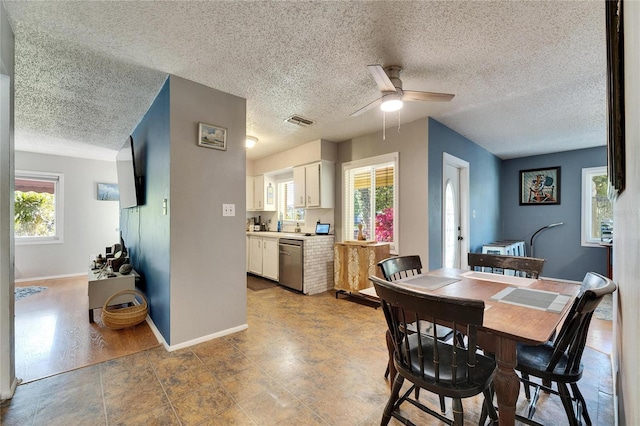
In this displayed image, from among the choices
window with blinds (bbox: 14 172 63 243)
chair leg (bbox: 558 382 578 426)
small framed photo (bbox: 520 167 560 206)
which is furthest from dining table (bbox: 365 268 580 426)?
window with blinds (bbox: 14 172 63 243)

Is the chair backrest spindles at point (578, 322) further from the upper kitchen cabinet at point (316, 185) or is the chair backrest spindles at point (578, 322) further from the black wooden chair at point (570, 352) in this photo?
the upper kitchen cabinet at point (316, 185)

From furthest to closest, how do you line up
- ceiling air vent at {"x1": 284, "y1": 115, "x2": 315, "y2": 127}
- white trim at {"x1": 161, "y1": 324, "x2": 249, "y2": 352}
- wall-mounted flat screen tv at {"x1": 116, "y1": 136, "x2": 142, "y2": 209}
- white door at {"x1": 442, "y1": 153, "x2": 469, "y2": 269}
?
white door at {"x1": 442, "y1": 153, "x2": 469, "y2": 269}
ceiling air vent at {"x1": 284, "y1": 115, "x2": 315, "y2": 127}
wall-mounted flat screen tv at {"x1": 116, "y1": 136, "x2": 142, "y2": 209}
white trim at {"x1": 161, "y1": 324, "x2": 249, "y2": 352}

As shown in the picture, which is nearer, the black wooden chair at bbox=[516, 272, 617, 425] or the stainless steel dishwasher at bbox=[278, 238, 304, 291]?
the black wooden chair at bbox=[516, 272, 617, 425]

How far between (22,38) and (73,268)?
5.18 metres

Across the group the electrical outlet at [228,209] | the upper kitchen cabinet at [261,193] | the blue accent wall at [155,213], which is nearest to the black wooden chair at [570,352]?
the electrical outlet at [228,209]

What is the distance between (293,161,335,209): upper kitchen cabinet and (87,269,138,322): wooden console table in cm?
272

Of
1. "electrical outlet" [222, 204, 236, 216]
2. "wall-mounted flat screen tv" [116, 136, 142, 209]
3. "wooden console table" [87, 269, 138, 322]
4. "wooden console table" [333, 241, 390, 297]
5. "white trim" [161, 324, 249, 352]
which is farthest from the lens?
"wooden console table" [333, 241, 390, 297]

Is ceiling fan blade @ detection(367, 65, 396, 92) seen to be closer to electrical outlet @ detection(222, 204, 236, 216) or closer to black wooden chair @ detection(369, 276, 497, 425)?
black wooden chair @ detection(369, 276, 497, 425)

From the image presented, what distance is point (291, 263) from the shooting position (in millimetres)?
4336

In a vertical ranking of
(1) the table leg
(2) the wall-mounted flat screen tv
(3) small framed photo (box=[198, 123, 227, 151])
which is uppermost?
(3) small framed photo (box=[198, 123, 227, 151])

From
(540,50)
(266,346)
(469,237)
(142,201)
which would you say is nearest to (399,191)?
(469,237)

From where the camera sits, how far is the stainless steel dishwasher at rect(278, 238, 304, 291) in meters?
4.17

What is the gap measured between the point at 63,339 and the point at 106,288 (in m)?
0.59

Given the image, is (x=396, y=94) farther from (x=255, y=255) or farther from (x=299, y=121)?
(x=255, y=255)
